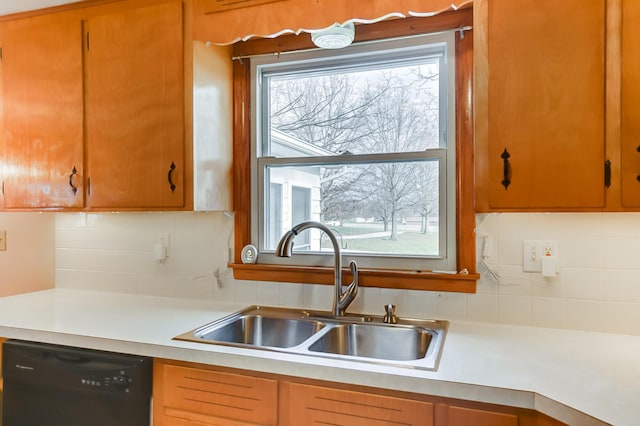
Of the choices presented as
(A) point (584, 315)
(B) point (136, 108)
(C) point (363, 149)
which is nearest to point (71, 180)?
(B) point (136, 108)

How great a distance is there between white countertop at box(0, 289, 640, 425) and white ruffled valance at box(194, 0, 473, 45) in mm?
1135

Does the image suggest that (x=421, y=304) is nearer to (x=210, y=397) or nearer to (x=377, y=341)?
(x=377, y=341)

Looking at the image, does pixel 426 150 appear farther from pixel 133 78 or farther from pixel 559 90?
pixel 133 78

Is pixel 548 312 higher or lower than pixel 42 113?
lower

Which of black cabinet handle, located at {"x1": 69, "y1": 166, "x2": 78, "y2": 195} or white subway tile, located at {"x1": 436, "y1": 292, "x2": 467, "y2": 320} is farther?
black cabinet handle, located at {"x1": 69, "y1": 166, "x2": 78, "y2": 195}

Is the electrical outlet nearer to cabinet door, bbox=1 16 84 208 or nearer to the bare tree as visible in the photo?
cabinet door, bbox=1 16 84 208

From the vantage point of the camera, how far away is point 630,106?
4.13ft

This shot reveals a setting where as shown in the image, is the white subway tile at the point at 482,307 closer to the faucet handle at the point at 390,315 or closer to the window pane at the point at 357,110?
the faucet handle at the point at 390,315

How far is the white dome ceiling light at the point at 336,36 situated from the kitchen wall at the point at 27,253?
1749 millimetres

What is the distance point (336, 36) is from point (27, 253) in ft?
6.25

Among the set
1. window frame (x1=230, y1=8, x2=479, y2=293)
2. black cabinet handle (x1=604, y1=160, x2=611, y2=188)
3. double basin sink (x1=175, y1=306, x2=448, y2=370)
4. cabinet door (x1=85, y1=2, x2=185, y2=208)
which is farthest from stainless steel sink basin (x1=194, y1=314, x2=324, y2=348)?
black cabinet handle (x1=604, y1=160, x2=611, y2=188)

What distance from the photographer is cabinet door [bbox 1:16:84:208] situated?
1923mm

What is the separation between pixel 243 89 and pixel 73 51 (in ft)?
2.53

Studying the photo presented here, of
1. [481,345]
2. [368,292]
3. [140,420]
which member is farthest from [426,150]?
[140,420]
